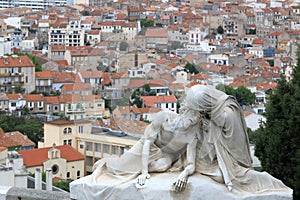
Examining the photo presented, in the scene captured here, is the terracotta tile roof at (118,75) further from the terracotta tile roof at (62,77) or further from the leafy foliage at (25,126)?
the terracotta tile roof at (62,77)

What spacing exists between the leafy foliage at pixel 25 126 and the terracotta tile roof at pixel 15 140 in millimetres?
700

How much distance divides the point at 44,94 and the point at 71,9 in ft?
138

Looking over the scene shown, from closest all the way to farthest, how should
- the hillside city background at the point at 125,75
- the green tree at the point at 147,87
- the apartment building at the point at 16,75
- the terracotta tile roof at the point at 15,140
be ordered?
1. the hillside city background at the point at 125,75
2. the green tree at the point at 147,87
3. the terracotta tile roof at the point at 15,140
4. the apartment building at the point at 16,75

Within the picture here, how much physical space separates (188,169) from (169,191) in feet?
0.54

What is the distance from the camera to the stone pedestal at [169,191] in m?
5.90

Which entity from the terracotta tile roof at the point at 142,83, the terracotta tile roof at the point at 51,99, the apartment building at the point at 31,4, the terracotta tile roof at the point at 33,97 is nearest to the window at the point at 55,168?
the terracotta tile roof at the point at 142,83

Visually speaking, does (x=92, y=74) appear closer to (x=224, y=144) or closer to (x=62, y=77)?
(x=224, y=144)

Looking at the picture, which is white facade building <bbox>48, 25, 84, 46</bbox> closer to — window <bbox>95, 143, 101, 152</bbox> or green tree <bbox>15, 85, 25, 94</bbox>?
green tree <bbox>15, 85, 25, 94</bbox>

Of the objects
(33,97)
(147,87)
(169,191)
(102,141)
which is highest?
(147,87)

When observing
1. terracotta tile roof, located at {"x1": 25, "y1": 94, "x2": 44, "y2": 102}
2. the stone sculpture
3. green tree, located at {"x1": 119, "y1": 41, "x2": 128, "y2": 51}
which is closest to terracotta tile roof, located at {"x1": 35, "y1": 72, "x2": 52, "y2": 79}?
terracotta tile roof, located at {"x1": 25, "y1": 94, "x2": 44, "y2": 102}

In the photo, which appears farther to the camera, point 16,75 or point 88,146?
point 16,75

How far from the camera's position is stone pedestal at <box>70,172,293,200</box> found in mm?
5898

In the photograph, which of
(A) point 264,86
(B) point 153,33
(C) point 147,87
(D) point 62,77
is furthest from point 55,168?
(D) point 62,77

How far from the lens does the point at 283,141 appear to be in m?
8.94
